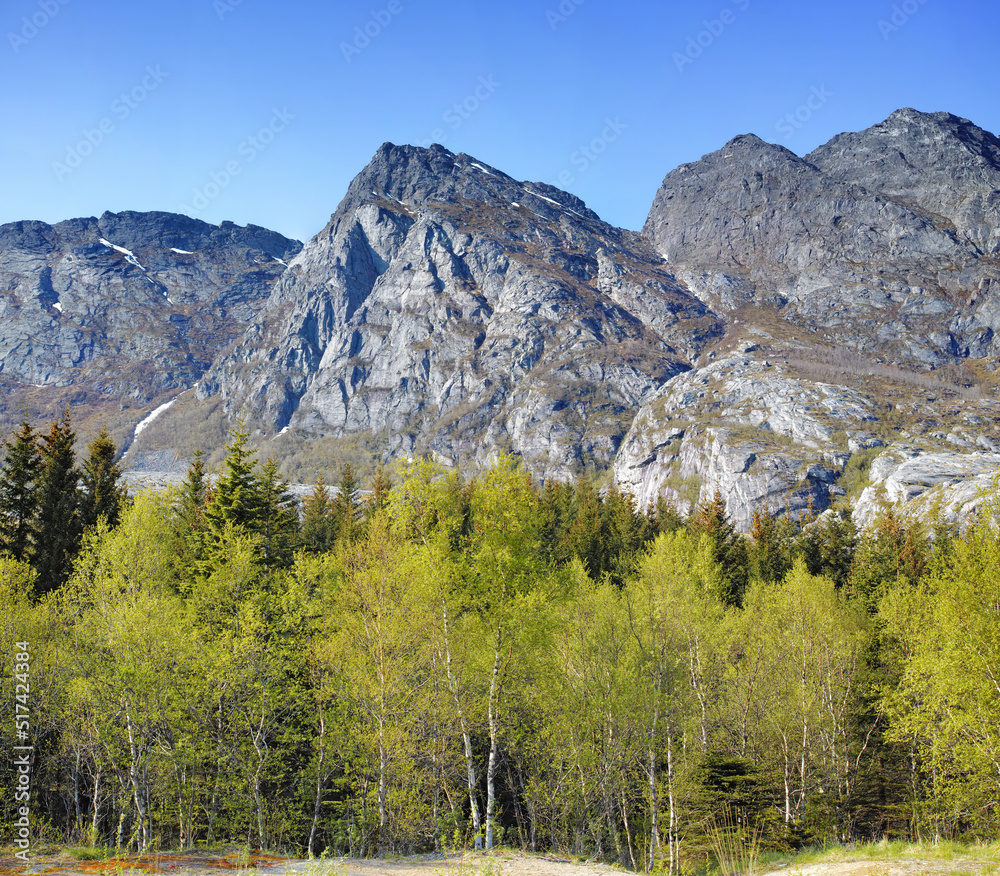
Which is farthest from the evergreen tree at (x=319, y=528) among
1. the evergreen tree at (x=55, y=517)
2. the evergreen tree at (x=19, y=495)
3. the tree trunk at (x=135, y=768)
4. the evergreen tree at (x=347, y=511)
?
the tree trunk at (x=135, y=768)

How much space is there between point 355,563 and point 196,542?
1348cm

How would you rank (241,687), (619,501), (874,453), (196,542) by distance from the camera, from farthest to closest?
(874,453), (619,501), (196,542), (241,687)

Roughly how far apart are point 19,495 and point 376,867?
107 ft

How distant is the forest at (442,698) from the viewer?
78.6ft

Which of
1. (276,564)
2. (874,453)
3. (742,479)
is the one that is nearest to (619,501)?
(276,564)

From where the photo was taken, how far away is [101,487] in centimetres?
4144

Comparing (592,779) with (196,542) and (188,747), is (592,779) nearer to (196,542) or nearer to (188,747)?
(188,747)

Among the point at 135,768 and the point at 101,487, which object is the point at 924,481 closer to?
the point at 101,487

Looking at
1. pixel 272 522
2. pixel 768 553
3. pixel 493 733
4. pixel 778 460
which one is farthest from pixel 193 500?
pixel 778 460

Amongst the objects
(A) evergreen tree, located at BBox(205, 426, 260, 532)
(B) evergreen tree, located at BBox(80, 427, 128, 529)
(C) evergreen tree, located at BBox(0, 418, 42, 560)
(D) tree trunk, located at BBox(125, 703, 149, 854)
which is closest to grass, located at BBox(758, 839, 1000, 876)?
(D) tree trunk, located at BBox(125, 703, 149, 854)

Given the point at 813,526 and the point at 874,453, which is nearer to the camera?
the point at 813,526

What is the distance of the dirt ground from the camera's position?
12.8 m

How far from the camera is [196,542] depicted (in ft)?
122

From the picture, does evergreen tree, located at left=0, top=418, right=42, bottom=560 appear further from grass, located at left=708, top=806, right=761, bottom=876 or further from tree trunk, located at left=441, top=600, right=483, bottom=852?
grass, located at left=708, top=806, right=761, bottom=876
